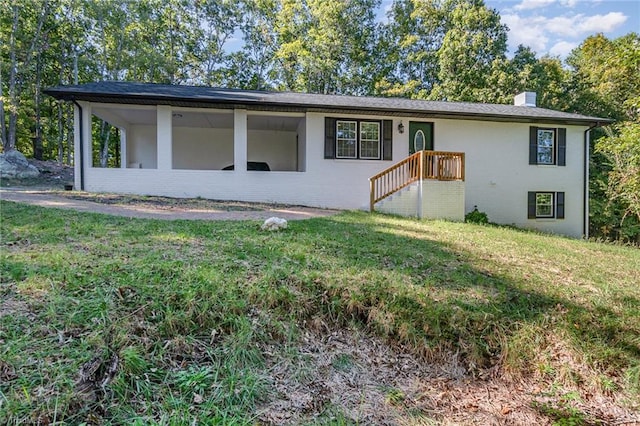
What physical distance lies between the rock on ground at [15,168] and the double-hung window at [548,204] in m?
19.1

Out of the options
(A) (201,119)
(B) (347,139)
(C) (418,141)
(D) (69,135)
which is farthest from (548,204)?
(D) (69,135)

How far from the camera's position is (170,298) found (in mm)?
2807

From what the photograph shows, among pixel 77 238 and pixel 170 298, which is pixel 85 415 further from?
pixel 77 238

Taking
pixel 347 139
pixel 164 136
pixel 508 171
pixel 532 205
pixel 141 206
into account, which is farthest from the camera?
pixel 532 205

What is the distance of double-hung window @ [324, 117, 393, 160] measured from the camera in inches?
444

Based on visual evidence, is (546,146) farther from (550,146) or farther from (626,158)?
(626,158)

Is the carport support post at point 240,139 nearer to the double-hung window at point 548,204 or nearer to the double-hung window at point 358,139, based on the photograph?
the double-hung window at point 358,139

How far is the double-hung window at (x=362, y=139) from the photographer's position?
1127cm

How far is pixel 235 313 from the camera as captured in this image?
280 centimetres

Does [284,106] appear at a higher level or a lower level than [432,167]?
higher

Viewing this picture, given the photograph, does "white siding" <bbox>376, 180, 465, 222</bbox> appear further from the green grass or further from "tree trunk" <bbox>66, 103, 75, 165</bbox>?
"tree trunk" <bbox>66, 103, 75, 165</bbox>

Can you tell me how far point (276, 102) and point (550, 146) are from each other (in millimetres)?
10027

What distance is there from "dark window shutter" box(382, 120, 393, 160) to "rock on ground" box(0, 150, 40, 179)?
44.2 feet

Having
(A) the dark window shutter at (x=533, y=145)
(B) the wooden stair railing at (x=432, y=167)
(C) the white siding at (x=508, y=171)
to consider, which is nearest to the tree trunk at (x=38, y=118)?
(B) the wooden stair railing at (x=432, y=167)
